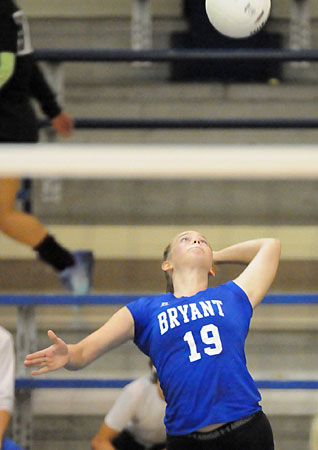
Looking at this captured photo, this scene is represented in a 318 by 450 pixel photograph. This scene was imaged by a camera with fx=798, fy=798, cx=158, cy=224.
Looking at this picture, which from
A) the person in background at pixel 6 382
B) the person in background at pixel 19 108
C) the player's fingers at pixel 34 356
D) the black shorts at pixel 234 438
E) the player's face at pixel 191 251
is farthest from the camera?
the person in background at pixel 19 108

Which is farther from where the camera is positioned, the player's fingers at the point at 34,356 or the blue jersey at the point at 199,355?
the blue jersey at the point at 199,355

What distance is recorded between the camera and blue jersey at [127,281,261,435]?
2.38m

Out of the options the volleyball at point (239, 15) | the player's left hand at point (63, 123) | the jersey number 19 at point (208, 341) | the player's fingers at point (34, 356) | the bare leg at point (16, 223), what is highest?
the volleyball at point (239, 15)

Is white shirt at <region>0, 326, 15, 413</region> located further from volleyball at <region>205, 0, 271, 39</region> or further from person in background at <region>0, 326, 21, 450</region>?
volleyball at <region>205, 0, 271, 39</region>

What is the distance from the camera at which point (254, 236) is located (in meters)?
4.33

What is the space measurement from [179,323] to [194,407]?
0.85 ft

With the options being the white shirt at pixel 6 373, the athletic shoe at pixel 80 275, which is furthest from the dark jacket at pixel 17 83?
the white shirt at pixel 6 373

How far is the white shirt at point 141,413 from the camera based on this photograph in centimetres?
345

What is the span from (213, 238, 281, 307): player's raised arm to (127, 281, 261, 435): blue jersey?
8cm

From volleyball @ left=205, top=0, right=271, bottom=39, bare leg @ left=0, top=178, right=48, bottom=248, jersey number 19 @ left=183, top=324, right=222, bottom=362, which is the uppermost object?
volleyball @ left=205, top=0, right=271, bottom=39

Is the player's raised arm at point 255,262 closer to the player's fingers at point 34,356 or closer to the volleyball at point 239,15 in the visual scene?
the player's fingers at point 34,356

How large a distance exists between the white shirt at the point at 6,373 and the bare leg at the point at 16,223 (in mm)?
458

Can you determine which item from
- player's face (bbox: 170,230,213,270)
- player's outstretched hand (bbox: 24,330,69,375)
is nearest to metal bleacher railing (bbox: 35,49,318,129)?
player's face (bbox: 170,230,213,270)

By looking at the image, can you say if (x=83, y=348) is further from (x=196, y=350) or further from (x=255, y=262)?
(x=255, y=262)
